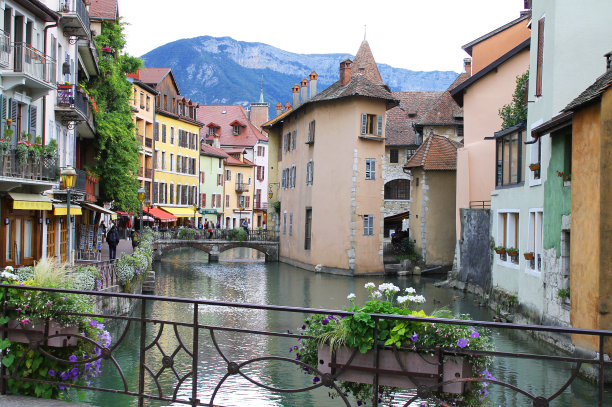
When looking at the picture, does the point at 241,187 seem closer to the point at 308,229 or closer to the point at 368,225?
the point at 308,229

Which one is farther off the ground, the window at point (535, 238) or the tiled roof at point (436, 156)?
the tiled roof at point (436, 156)

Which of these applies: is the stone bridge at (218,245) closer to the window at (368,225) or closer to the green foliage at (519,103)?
the window at (368,225)

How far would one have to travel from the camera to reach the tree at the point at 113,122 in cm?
3365

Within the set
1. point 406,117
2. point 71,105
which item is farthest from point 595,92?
point 406,117

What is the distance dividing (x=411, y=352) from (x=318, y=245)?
119 feet

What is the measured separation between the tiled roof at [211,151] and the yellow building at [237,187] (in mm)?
1976

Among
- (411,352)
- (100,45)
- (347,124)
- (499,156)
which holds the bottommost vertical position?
(411,352)

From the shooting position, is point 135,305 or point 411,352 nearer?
point 411,352

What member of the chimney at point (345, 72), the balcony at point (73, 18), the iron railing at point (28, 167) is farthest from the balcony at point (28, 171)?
the chimney at point (345, 72)

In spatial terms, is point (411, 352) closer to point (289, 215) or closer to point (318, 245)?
point (318, 245)

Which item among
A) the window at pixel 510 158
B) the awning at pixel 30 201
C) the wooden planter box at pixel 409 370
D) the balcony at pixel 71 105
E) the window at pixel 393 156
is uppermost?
the window at pixel 393 156

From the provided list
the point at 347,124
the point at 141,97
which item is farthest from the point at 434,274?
the point at 141,97

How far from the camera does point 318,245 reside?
4109 centimetres

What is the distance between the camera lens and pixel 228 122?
281 feet
